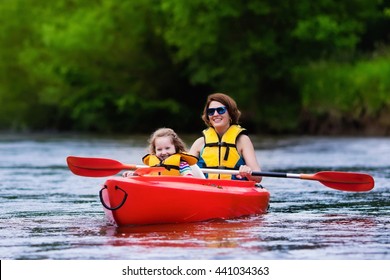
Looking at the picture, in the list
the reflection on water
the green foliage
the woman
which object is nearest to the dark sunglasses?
the woman

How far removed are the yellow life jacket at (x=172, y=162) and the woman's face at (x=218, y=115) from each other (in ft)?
2.49

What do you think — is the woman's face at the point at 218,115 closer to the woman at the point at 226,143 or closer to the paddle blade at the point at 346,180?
the woman at the point at 226,143

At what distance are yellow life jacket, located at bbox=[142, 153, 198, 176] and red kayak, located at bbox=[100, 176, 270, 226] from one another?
0.20 meters

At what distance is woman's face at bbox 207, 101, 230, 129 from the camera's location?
1047cm

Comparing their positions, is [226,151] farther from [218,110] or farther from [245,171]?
[245,171]

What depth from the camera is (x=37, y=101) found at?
4828 centimetres

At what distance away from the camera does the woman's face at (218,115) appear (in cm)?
1047

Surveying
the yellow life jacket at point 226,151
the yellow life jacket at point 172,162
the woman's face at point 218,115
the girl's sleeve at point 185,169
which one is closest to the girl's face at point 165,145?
the yellow life jacket at point 172,162

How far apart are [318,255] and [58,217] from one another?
328 centimetres

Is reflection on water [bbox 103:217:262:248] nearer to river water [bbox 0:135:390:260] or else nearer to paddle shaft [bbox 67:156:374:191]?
river water [bbox 0:135:390:260]

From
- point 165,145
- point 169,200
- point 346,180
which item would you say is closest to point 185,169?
point 165,145

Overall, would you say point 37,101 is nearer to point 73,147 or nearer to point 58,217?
point 73,147

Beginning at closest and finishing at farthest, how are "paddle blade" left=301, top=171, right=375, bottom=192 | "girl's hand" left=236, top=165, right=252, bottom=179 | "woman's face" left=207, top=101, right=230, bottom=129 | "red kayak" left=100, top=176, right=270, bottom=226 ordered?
1. "red kayak" left=100, top=176, right=270, bottom=226
2. "girl's hand" left=236, top=165, right=252, bottom=179
3. "woman's face" left=207, top=101, right=230, bottom=129
4. "paddle blade" left=301, top=171, right=375, bottom=192

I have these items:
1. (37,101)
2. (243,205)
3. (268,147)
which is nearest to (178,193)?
(243,205)
